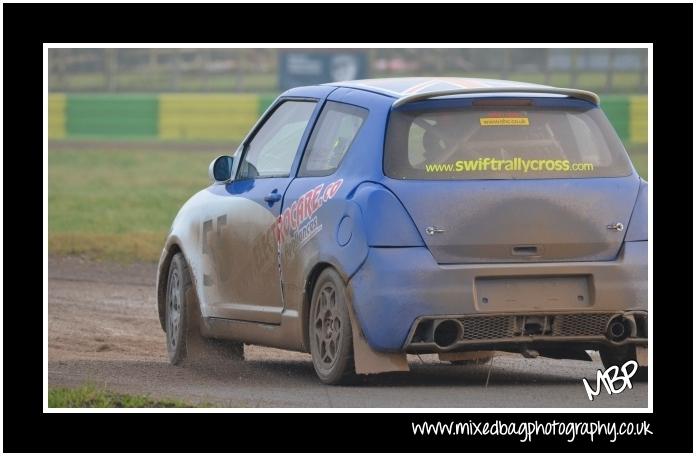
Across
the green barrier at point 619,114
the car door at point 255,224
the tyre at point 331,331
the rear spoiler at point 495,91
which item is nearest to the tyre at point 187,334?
the car door at point 255,224

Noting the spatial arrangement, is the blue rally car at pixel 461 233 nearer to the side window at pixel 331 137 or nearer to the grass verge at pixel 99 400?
the side window at pixel 331 137

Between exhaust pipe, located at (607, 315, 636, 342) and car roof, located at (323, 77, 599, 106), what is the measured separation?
4.05ft

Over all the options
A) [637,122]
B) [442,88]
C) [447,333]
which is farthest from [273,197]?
[637,122]

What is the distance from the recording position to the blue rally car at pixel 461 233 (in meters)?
8.21

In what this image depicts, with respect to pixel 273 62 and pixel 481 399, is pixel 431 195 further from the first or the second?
pixel 273 62

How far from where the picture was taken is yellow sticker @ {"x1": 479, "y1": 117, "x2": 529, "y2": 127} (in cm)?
856

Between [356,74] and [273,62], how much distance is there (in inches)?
93.0

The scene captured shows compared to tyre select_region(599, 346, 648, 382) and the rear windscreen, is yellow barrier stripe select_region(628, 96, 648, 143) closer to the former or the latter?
tyre select_region(599, 346, 648, 382)

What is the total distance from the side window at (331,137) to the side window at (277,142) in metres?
0.20

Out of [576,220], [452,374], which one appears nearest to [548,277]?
[576,220]

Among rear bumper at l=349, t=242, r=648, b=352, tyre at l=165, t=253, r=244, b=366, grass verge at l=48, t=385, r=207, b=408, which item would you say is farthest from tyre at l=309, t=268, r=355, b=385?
tyre at l=165, t=253, r=244, b=366

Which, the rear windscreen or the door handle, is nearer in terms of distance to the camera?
the rear windscreen

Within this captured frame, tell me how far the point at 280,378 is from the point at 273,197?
1.09 meters

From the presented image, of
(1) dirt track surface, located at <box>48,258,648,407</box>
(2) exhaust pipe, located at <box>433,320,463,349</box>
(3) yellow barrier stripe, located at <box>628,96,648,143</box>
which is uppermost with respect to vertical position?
(3) yellow barrier stripe, located at <box>628,96,648,143</box>
